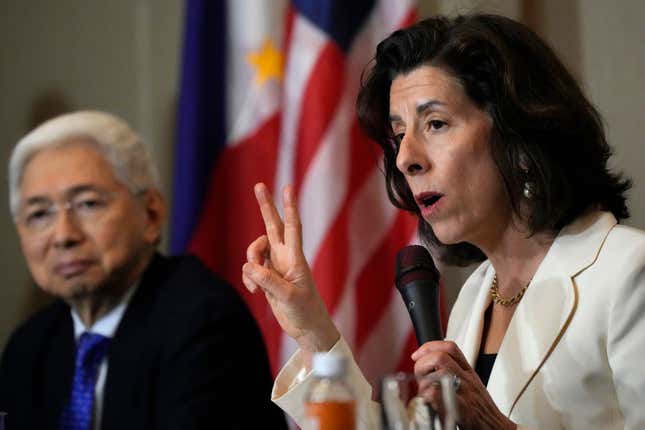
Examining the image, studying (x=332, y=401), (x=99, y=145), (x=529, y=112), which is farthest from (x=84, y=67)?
(x=332, y=401)

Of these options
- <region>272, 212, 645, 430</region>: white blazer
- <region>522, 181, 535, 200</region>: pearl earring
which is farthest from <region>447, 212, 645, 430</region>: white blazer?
<region>522, 181, 535, 200</region>: pearl earring

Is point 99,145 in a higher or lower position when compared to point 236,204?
higher

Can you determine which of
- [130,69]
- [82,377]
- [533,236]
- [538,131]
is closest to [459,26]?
[538,131]

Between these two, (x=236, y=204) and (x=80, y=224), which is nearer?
(x=80, y=224)

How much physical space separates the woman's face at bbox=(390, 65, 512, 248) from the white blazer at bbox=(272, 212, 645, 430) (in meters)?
0.16

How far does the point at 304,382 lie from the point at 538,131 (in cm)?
62

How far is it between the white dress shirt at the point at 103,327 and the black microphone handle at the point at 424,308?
4.35ft

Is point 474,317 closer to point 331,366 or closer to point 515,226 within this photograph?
point 515,226

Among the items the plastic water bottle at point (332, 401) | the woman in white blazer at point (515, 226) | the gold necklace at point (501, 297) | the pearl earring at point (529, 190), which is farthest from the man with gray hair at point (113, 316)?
the plastic water bottle at point (332, 401)

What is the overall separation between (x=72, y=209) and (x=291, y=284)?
125 cm

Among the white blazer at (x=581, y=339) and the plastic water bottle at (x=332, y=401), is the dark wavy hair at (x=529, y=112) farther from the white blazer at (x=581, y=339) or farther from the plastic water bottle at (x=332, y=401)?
Answer: the plastic water bottle at (x=332, y=401)

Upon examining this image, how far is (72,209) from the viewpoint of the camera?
114 inches

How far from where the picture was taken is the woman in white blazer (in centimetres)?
174

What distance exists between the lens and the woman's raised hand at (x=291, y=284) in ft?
5.98
